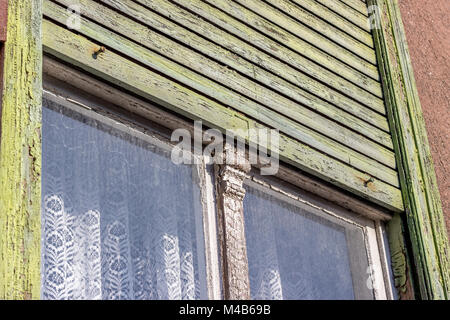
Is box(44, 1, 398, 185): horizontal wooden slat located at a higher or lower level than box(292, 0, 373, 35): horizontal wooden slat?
lower

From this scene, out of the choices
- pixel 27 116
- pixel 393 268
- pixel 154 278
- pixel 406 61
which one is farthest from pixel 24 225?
pixel 406 61

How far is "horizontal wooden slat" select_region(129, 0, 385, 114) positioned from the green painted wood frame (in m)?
0.28

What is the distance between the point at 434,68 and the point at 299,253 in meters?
1.65

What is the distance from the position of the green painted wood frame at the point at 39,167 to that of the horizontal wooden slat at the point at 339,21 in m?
0.06

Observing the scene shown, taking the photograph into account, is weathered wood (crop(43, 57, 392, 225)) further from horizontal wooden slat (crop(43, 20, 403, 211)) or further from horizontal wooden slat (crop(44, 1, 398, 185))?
horizontal wooden slat (crop(44, 1, 398, 185))

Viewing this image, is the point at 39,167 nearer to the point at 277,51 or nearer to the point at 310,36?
the point at 277,51

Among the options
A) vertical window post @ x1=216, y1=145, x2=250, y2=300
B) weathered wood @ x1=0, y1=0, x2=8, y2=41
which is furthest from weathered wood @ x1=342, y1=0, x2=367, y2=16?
weathered wood @ x1=0, y1=0, x2=8, y2=41

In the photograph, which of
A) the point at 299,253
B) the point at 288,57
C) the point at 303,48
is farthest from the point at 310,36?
the point at 299,253

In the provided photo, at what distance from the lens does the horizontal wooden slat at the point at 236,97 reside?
427 cm

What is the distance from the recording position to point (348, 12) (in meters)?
5.52

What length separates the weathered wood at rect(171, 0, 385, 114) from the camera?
187 inches

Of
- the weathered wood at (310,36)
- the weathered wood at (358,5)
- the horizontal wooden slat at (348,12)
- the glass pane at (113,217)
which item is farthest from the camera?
the weathered wood at (358,5)

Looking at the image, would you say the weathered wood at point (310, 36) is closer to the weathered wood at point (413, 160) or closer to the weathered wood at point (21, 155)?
the weathered wood at point (413, 160)

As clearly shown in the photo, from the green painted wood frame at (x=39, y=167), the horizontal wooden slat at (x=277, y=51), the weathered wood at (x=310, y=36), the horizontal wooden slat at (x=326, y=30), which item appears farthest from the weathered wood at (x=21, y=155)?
the horizontal wooden slat at (x=326, y=30)
